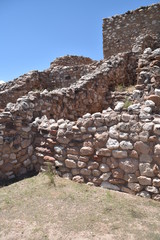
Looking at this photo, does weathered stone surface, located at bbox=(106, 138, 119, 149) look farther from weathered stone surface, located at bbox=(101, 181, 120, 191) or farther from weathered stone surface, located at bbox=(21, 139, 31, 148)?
weathered stone surface, located at bbox=(21, 139, 31, 148)

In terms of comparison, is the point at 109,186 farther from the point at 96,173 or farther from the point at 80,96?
the point at 80,96

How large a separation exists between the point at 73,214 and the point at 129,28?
1142 centimetres

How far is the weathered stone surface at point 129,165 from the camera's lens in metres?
4.15

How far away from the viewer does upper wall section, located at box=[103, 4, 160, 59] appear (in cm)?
1199

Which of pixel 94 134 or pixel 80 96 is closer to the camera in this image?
pixel 94 134

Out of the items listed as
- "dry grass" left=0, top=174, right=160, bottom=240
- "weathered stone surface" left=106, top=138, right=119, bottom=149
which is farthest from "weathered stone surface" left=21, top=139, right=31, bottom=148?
"weathered stone surface" left=106, top=138, right=119, bottom=149

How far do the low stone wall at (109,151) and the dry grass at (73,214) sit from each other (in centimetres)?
23

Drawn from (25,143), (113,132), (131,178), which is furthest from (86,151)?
(25,143)

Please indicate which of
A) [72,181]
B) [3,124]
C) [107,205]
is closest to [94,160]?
[72,181]

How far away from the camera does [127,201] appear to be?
3.96 m

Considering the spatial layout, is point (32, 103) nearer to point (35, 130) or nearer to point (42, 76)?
point (35, 130)

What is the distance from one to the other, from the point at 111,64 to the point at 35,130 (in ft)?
15.0

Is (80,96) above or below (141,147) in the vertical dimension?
above

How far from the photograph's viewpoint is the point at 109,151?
14.5 feet
